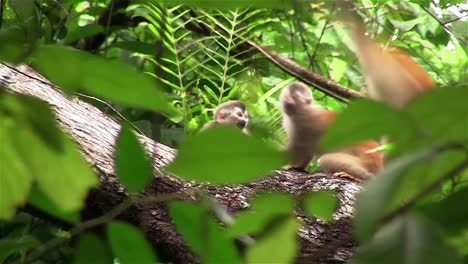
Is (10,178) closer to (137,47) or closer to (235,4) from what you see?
(235,4)

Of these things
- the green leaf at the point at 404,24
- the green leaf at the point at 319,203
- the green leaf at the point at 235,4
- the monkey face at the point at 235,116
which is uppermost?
the green leaf at the point at 404,24

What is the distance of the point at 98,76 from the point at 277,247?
14 centimetres

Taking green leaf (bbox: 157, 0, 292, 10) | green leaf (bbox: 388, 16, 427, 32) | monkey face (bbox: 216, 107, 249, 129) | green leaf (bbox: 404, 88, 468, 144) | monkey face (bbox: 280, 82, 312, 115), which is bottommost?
green leaf (bbox: 404, 88, 468, 144)

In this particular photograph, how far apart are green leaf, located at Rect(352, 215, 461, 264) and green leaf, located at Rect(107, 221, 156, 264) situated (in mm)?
232

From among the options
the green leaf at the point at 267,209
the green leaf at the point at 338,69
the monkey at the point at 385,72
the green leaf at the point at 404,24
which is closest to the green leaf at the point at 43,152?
the green leaf at the point at 267,209

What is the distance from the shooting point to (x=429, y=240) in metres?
0.36

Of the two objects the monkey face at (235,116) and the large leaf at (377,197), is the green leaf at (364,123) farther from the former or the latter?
the monkey face at (235,116)

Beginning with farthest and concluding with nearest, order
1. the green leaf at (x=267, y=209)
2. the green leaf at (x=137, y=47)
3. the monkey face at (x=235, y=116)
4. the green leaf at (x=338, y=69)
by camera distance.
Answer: the green leaf at (x=338, y=69) → the monkey face at (x=235, y=116) → the green leaf at (x=137, y=47) → the green leaf at (x=267, y=209)

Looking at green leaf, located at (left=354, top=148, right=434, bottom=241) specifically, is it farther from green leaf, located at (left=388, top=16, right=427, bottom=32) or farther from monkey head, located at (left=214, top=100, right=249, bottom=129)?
green leaf, located at (left=388, top=16, right=427, bottom=32)

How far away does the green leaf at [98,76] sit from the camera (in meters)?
0.43

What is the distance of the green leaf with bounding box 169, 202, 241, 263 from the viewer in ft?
1.72

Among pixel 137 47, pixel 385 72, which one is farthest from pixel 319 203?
pixel 137 47

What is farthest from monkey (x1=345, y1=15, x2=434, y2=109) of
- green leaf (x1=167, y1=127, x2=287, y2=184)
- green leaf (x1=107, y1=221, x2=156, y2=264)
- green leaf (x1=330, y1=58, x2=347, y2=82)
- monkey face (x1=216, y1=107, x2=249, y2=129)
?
green leaf (x1=330, y1=58, x2=347, y2=82)

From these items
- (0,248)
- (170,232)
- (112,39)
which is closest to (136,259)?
(0,248)
